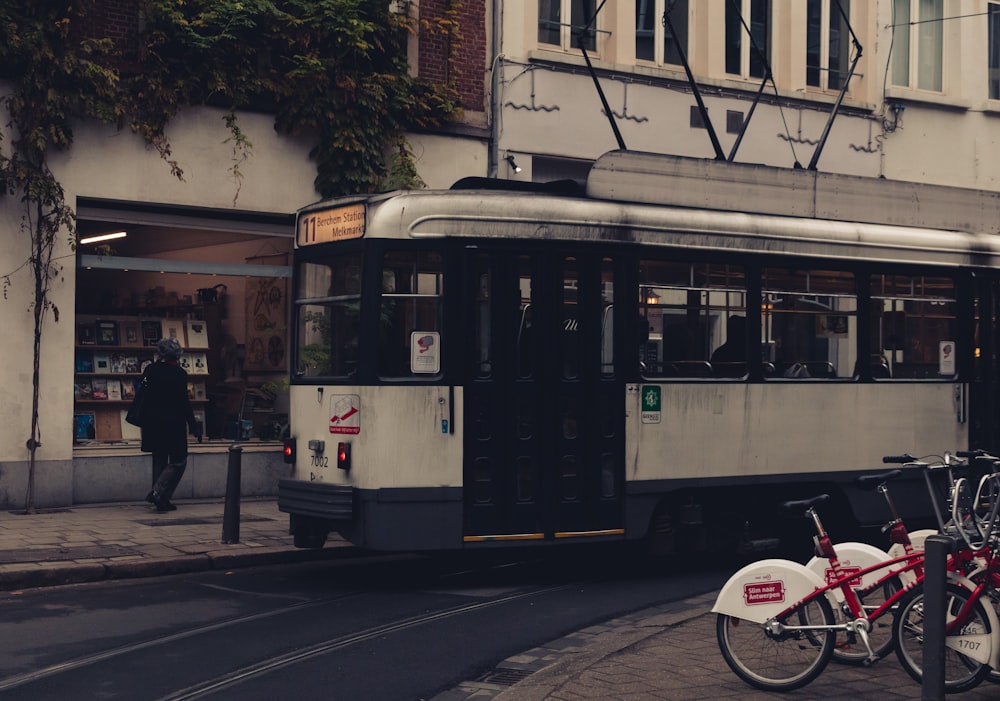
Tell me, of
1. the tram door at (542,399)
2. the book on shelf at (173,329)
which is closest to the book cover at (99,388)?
the book on shelf at (173,329)

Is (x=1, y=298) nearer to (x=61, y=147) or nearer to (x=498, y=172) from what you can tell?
(x=61, y=147)

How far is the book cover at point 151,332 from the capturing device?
1644 centimetres

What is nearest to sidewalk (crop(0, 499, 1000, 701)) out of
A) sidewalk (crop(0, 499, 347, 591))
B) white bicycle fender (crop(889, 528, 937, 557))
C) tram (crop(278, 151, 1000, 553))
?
sidewalk (crop(0, 499, 347, 591))

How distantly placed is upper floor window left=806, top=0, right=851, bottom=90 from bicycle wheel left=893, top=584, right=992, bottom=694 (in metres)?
16.5

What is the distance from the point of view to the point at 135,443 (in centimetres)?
1588

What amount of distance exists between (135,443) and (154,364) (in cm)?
131

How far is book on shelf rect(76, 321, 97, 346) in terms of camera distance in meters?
15.8

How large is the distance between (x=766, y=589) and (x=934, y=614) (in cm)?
145

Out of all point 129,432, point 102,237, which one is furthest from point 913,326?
point 102,237

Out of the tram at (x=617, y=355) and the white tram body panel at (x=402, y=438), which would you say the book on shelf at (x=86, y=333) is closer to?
the tram at (x=617, y=355)

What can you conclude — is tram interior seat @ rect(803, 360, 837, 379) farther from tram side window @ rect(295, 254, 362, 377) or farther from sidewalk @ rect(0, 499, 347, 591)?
sidewalk @ rect(0, 499, 347, 591)

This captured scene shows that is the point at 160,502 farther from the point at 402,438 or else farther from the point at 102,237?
the point at 402,438

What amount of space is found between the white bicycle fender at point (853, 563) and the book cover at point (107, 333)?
10.9 meters

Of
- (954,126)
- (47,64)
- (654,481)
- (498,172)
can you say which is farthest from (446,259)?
(954,126)
